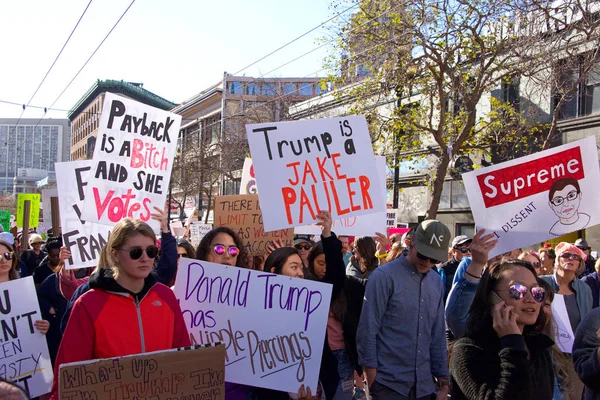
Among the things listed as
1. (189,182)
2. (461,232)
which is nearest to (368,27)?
(461,232)

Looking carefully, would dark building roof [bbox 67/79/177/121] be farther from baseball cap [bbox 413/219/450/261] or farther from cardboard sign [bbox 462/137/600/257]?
baseball cap [bbox 413/219/450/261]

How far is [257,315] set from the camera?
13.0 feet

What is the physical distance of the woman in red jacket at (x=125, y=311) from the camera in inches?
117

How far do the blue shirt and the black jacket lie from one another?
1.04 meters

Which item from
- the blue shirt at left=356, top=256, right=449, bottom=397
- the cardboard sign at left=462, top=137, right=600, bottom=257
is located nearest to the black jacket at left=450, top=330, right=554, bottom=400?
the blue shirt at left=356, top=256, right=449, bottom=397

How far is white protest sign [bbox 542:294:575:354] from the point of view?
4.98 meters

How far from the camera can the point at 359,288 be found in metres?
4.80

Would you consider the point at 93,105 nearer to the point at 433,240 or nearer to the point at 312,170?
the point at 312,170

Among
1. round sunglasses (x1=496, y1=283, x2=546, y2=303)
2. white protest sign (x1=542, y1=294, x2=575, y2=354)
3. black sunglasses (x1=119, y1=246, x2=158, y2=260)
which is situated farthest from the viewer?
white protest sign (x1=542, y1=294, x2=575, y2=354)

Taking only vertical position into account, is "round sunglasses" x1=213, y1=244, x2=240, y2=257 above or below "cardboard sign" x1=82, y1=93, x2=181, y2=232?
below

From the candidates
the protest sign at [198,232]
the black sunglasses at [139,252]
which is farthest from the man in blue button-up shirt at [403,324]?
the protest sign at [198,232]

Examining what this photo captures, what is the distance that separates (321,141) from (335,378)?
70.3 inches

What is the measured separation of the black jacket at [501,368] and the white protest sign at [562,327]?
7.04 feet

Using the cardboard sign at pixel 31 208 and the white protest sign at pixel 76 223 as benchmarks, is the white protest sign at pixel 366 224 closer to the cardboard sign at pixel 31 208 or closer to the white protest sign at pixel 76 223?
the white protest sign at pixel 76 223
